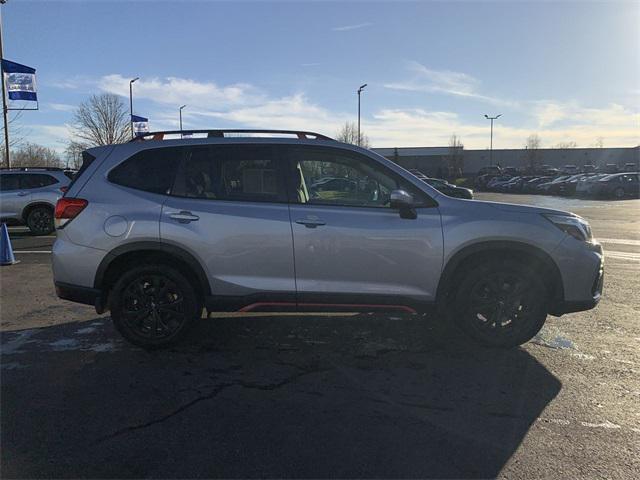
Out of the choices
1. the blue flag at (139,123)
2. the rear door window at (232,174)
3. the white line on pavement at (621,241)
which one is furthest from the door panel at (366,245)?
the blue flag at (139,123)

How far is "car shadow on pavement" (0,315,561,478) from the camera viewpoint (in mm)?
3037

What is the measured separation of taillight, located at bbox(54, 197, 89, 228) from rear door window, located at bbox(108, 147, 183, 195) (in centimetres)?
35

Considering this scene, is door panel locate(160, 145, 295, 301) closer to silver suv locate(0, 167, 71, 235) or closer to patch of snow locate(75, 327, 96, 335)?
A: patch of snow locate(75, 327, 96, 335)

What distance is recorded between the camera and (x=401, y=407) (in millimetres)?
3730

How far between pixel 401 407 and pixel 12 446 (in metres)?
2.60

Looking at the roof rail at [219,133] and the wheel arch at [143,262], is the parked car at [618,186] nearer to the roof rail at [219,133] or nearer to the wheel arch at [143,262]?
the roof rail at [219,133]

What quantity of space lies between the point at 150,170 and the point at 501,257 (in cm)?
341

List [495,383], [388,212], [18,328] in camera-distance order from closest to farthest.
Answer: [495,383] → [388,212] → [18,328]

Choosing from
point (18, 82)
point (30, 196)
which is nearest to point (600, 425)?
point (30, 196)

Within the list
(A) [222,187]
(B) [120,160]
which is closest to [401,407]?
(A) [222,187]

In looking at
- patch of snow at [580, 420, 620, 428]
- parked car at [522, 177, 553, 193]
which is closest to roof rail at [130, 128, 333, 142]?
patch of snow at [580, 420, 620, 428]

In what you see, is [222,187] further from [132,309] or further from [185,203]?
[132,309]

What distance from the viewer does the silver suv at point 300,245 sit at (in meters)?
4.60

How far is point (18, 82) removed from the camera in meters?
20.6
